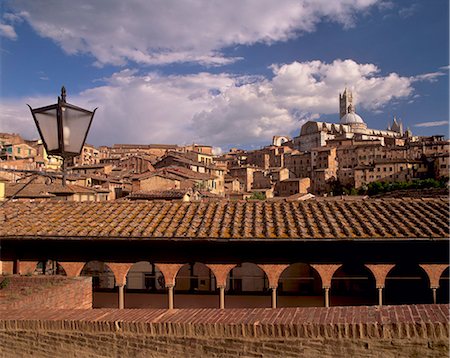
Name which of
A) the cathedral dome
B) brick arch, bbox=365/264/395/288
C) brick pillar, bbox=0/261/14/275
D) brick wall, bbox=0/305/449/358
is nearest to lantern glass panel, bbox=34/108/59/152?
brick wall, bbox=0/305/449/358

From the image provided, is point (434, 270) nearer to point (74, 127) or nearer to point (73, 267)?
point (74, 127)

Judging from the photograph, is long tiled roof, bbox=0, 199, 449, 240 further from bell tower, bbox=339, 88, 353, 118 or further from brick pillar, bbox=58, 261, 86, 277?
bell tower, bbox=339, 88, 353, 118

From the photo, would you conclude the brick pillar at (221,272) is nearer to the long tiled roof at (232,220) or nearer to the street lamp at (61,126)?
the long tiled roof at (232,220)

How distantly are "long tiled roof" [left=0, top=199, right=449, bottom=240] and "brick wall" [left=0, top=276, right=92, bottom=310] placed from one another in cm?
214

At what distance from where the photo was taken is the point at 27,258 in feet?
32.8

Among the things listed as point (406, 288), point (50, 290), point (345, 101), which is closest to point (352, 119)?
point (345, 101)

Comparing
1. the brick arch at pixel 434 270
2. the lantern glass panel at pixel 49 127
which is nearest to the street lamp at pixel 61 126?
the lantern glass panel at pixel 49 127

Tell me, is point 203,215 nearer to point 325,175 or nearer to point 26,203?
point 26,203

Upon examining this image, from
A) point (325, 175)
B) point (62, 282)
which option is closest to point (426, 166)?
point (325, 175)

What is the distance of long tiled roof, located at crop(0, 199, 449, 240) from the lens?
8.85 m

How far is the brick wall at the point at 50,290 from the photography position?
607 centimetres

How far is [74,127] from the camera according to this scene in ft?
15.6

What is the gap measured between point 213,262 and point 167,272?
1.13m

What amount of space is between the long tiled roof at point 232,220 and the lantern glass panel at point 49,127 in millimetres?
4675
